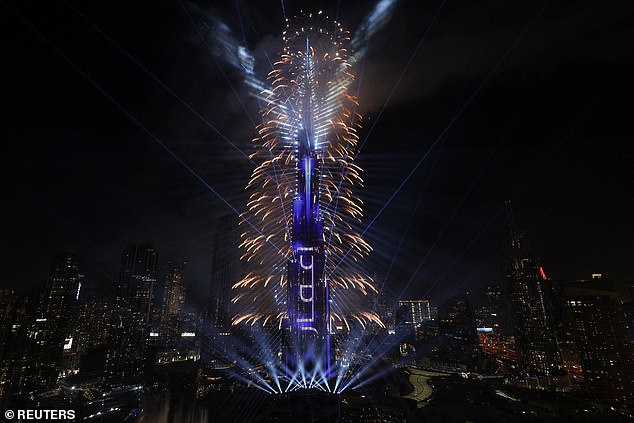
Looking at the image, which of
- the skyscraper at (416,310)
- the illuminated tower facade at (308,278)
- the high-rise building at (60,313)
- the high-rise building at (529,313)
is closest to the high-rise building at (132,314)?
the high-rise building at (60,313)

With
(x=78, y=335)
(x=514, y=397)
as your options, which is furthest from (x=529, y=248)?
(x=78, y=335)

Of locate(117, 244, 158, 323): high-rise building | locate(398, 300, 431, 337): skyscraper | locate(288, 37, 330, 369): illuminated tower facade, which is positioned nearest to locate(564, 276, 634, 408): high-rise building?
locate(288, 37, 330, 369): illuminated tower facade

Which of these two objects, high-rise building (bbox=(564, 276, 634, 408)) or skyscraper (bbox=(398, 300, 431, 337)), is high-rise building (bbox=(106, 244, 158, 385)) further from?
skyscraper (bbox=(398, 300, 431, 337))

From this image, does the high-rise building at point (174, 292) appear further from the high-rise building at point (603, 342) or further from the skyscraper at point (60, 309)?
the high-rise building at point (603, 342)

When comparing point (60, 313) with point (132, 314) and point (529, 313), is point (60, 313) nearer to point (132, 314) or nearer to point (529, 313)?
point (132, 314)

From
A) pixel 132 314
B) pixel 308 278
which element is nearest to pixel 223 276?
pixel 132 314

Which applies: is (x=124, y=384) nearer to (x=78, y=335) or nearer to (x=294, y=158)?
(x=78, y=335)
